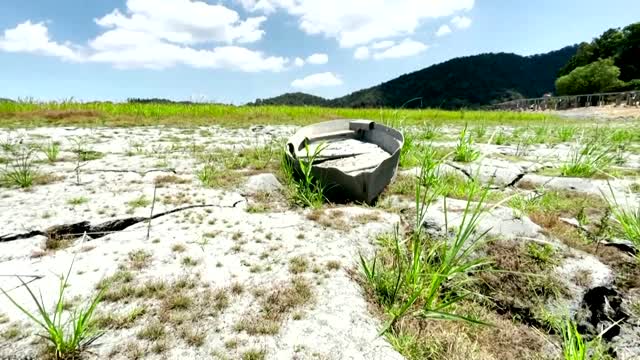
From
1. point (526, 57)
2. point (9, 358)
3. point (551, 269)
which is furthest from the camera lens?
point (526, 57)

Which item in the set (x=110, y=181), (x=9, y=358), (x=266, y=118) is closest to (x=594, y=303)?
(x=9, y=358)

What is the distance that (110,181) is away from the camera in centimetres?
435

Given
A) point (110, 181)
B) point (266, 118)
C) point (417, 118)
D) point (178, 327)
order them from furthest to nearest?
point (417, 118) < point (266, 118) < point (110, 181) < point (178, 327)

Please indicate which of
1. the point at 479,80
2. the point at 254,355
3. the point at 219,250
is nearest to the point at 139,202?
the point at 219,250

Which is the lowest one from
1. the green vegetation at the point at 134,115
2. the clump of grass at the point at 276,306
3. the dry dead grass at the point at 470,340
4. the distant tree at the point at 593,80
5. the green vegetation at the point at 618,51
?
the dry dead grass at the point at 470,340

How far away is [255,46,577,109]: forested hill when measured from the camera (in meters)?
75.9

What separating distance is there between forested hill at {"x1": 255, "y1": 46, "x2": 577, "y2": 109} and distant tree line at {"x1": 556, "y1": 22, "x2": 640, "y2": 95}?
24456 mm

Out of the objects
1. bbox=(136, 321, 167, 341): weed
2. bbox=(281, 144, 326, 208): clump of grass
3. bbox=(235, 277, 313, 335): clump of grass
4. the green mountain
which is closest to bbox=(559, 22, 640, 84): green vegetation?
the green mountain

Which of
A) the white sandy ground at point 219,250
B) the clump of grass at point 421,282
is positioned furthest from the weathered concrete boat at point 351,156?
the clump of grass at point 421,282

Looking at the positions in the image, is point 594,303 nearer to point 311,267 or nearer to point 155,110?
point 311,267

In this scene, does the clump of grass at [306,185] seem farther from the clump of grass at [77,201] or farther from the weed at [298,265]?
the clump of grass at [77,201]

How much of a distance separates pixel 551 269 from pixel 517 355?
77 centimetres

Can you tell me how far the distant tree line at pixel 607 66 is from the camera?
35.7 meters

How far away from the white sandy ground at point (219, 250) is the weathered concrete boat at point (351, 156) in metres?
0.28
